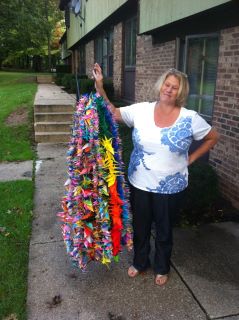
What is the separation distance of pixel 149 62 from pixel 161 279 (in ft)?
18.8

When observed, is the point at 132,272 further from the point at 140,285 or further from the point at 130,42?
the point at 130,42

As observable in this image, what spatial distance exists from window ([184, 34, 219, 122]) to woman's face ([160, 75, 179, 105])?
2.81 m

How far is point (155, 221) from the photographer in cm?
314

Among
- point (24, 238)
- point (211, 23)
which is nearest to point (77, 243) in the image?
point (24, 238)

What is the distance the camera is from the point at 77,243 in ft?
9.98

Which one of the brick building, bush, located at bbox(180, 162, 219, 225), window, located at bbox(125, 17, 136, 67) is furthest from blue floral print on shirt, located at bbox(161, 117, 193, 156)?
window, located at bbox(125, 17, 136, 67)

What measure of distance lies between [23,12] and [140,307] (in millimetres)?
23759

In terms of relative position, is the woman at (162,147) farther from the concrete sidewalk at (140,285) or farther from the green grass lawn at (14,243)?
the green grass lawn at (14,243)

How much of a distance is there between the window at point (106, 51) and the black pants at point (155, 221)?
1089 centimetres

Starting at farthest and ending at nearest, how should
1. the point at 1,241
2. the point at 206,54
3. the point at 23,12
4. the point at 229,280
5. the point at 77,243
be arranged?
the point at 23,12, the point at 206,54, the point at 1,241, the point at 229,280, the point at 77,243

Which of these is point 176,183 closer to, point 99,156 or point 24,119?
point 99,156

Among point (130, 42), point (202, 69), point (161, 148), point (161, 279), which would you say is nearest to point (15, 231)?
point (161, 279)

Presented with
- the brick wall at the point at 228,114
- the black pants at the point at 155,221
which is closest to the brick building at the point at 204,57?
the brick wall at the point at 228,114

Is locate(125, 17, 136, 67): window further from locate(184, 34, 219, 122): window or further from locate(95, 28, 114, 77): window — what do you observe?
locate(184, 34, 219, 122): window
